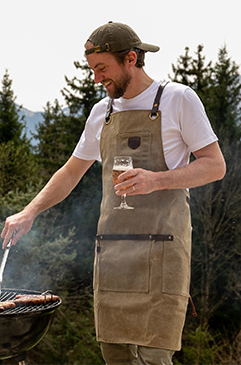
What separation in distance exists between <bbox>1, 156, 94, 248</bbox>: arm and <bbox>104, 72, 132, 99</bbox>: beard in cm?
53

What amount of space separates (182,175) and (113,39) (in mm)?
761

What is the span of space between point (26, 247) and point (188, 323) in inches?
193

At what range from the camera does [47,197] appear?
8.66 ft

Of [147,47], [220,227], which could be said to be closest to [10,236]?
[147,47]

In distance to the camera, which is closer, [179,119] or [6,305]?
[6,305]

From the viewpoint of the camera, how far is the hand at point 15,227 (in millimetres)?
2406

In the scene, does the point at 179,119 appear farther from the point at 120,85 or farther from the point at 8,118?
the point at 8,118

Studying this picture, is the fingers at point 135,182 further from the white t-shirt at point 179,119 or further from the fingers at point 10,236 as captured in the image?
the fingers at point 10,236

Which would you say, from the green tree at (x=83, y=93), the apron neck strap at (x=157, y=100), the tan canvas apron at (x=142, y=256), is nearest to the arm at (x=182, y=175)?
the tan canvas apron at (x=142, y=256)

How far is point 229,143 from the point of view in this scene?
12688 millimetres

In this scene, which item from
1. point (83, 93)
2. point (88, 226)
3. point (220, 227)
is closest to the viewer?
point (88, 226)

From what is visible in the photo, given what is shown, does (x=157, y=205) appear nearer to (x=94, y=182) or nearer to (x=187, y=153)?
(x=187, y=153)

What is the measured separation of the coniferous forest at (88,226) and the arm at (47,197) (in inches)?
202

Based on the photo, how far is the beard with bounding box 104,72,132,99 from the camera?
2.35 m
